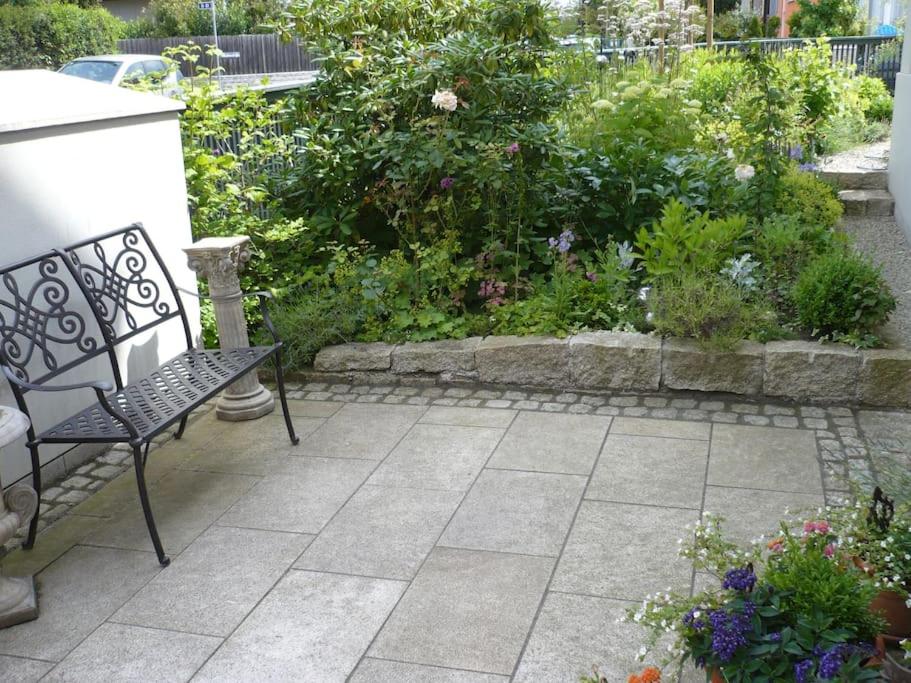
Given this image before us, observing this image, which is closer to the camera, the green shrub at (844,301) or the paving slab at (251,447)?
the paving slab at (251,447)

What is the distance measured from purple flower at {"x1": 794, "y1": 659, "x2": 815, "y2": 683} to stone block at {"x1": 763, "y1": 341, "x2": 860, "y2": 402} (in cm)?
282

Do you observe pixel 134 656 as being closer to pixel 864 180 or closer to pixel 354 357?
pixel 354 357

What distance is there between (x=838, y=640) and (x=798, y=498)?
Answer: 169cm

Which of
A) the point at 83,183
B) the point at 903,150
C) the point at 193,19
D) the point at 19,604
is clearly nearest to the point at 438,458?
the point at 19,604

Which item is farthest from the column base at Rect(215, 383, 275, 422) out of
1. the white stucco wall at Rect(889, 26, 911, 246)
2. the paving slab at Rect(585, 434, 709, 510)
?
the white stucco wall at Rect(889, 26, 911, 246)

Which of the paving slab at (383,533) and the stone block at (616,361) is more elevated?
the stone block at (616,361)

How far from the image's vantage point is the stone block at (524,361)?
5145 millimetres

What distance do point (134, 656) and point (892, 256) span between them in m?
5.80

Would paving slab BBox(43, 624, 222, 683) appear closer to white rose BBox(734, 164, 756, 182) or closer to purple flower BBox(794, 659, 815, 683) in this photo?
purple flower BBox(794, 659, 815, 683)

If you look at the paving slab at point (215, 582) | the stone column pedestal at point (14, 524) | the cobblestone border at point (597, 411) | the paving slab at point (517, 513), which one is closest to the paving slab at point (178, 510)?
the paving slab at point (215, 582)

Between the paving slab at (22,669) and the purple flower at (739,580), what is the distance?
207cm

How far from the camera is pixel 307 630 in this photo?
3.08m

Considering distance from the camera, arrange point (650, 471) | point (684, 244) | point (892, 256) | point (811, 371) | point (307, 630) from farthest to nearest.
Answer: point (892, 256) → point (684, 244) → point (811, 371) → point (650, 471) → point (307, 630)

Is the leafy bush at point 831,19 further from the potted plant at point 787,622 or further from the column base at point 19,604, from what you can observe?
the column base at point 19,604
